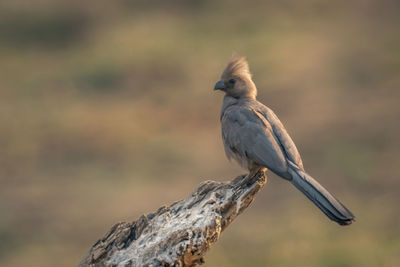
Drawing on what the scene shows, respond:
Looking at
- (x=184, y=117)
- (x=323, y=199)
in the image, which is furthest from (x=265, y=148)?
(x=184, y=117)

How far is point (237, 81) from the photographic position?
7988 millimetres

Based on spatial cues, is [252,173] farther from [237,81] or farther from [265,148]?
[237,81]

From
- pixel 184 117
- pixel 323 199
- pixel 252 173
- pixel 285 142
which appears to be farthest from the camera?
pixel 184 117

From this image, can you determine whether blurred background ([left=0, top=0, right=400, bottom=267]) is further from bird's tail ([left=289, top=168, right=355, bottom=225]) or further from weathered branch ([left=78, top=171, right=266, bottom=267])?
weathered branch ([left=78, top=171, right=266, bottom=267])

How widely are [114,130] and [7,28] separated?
6515 mm

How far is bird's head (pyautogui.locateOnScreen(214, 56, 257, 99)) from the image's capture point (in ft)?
26.2

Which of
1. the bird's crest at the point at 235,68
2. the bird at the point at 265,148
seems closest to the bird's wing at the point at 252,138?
the bird at the point at 265,148

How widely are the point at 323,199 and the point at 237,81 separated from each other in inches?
78.6

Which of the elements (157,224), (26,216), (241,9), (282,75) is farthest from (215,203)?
(241,9)

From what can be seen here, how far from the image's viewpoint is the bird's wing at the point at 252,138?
269 inches

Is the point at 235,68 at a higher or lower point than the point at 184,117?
lower

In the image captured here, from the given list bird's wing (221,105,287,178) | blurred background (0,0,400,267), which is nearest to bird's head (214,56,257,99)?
bird's wing (221,105,287,178)

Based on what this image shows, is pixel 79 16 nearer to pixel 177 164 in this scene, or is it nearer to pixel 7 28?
pixel 7 28

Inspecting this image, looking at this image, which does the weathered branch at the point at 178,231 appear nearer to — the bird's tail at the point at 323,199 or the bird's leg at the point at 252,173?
the bird's leg at the point at 252,173
